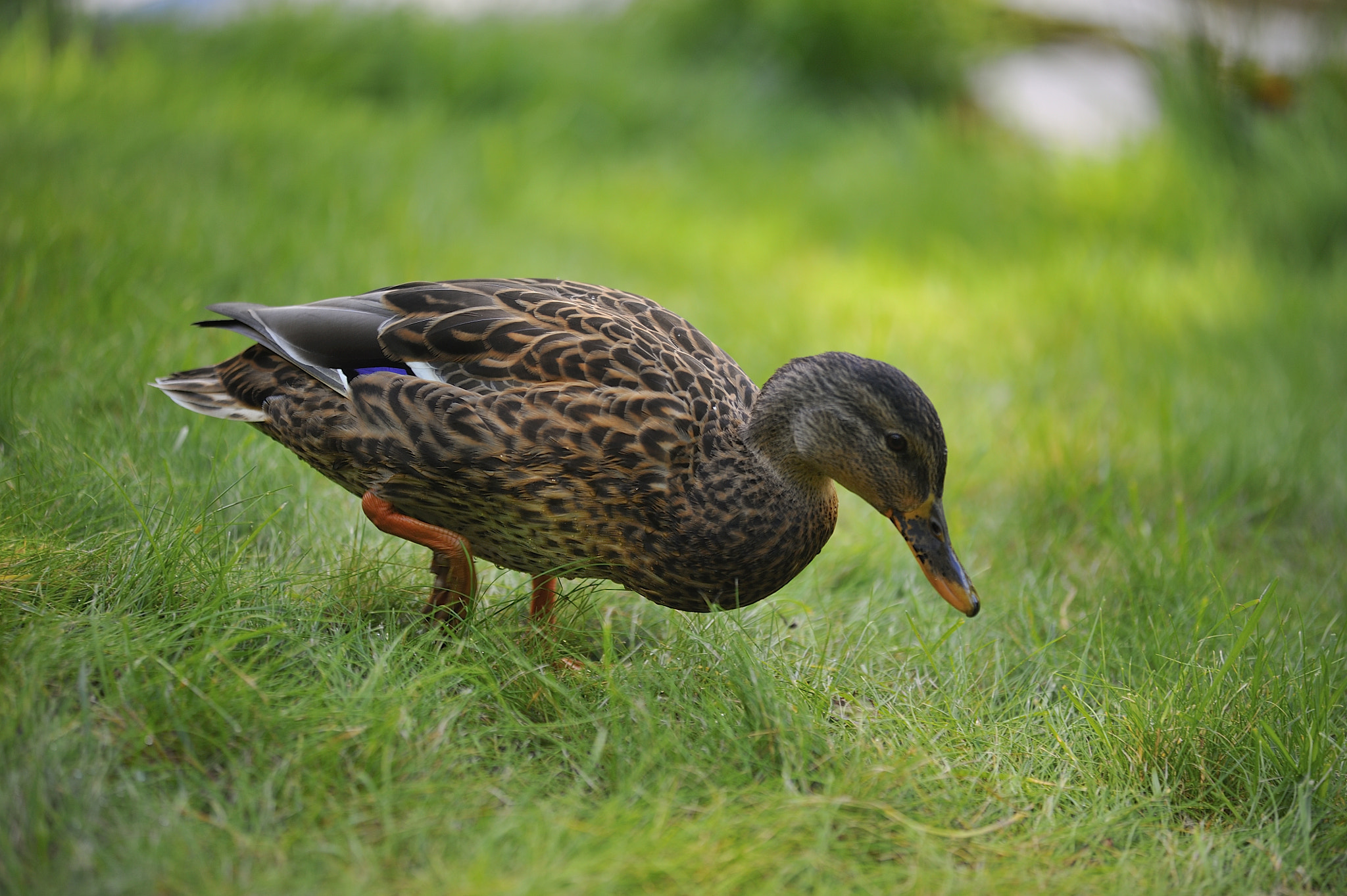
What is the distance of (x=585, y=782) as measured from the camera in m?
2.14

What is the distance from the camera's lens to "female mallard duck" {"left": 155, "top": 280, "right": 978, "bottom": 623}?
2.39 meters

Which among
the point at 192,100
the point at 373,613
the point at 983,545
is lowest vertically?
the point at 983,545

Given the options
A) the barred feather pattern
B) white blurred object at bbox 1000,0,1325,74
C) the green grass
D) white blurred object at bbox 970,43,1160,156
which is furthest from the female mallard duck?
white blurred object at bbox 1000,0,1325,74

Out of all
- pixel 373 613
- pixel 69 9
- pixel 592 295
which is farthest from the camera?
pixel 69 9

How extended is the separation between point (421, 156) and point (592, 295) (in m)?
3.75

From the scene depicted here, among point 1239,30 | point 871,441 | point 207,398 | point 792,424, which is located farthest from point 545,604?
point 1239,30

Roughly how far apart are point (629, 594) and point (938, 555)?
945 millimetres

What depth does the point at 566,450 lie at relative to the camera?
237cm

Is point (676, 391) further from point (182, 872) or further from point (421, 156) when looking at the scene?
point (421, 156)

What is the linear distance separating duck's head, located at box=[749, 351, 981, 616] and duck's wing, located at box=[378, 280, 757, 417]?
17 cm

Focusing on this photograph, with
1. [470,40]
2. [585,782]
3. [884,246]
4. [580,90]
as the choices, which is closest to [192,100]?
[470,40]

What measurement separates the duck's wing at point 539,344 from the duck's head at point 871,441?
6.8 inches

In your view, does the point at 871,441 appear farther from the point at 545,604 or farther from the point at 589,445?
the point at 545,604

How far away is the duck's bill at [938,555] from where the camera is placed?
2406mm
